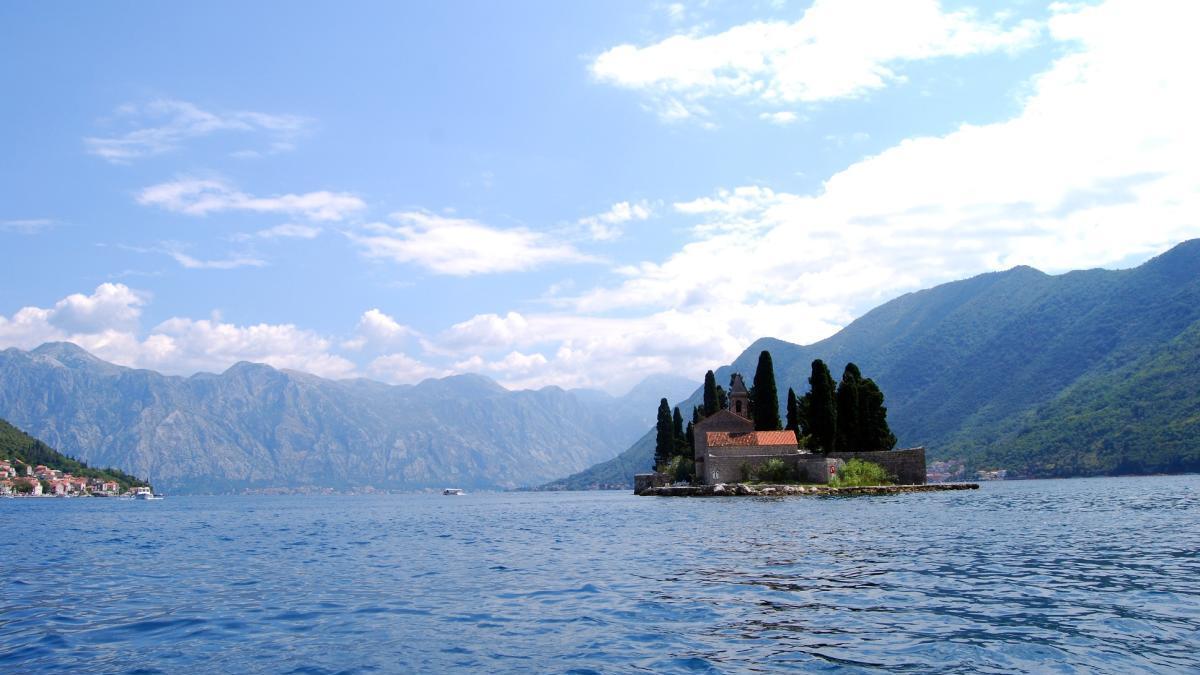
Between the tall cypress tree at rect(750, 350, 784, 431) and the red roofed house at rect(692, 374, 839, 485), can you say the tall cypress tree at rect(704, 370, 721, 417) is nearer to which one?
the tall cypress tree at rect(750, 350, 784, 431)

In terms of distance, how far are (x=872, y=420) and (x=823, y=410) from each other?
21.9 feet

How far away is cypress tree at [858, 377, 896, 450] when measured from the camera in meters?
87.1

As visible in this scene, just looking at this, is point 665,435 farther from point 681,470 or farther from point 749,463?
point 749,463

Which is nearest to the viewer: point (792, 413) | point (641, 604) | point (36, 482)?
point (641, 604)

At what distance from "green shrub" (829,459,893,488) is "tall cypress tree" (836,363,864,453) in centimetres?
582

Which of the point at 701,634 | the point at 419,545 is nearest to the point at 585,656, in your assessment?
the point at 701,634

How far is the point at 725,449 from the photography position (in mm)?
85750

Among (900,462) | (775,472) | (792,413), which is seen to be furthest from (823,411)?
(792,413)

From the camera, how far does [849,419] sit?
86000 millimetres

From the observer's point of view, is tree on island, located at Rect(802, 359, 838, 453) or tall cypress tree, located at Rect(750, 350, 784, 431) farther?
tall cypress tree, located at Rect(750, 350, 784, 431)

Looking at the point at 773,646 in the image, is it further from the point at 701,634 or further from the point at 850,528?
the point at 850,528

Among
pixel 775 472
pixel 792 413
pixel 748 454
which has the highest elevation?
pixel 792 413

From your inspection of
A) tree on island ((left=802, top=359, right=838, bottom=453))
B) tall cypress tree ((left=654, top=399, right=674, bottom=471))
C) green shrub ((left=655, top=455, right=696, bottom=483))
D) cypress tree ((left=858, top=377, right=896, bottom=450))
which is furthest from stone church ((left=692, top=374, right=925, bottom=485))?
tall cypress tree ((left=654, top=399, right=674, bottom=471))

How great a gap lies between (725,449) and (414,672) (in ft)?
246
